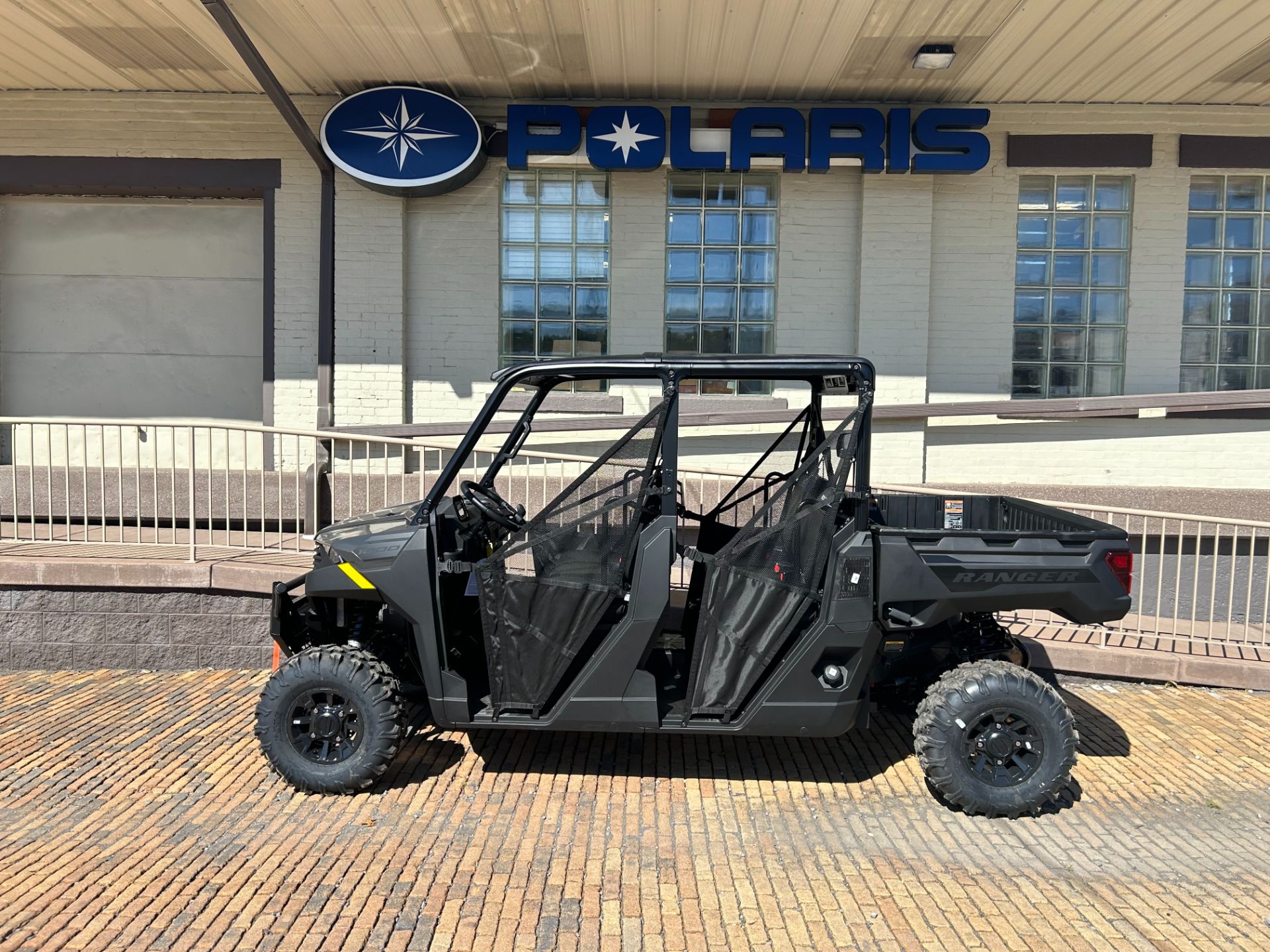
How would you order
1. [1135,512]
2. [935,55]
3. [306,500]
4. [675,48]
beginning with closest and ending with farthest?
1. [1135,512]
2. [935,55]
3. [675,48]
4. [306,500]

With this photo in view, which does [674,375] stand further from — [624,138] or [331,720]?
[624,138]

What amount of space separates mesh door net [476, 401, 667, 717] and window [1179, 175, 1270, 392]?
7509 mm

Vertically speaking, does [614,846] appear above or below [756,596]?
below

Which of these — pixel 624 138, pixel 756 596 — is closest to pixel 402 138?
pixel 624 138

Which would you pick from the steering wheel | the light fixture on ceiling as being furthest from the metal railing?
the light fixture on ceiling

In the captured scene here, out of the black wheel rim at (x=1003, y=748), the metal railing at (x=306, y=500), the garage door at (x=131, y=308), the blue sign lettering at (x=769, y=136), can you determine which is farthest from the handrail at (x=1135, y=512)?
the garage door at (x=131, y=308)

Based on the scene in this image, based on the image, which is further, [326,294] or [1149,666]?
[326,294]

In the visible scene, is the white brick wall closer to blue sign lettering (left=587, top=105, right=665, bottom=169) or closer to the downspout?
the downspout

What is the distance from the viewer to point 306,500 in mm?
7844

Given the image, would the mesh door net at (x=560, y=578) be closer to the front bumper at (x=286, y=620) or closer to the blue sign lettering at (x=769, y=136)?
the front bumper at (x=286, y=620)

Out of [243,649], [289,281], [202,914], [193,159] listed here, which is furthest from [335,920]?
[193,159]

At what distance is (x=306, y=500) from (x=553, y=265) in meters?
3.35

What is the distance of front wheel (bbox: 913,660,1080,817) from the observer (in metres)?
4.20

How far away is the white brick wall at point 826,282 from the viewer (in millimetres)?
8828
